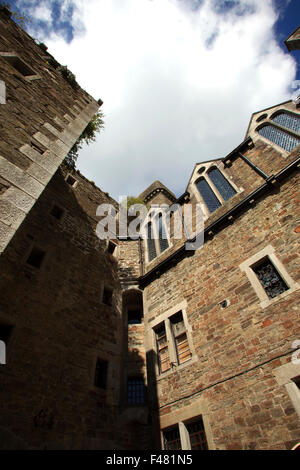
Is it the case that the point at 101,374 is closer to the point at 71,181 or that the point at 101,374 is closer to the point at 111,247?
the point at 111,247

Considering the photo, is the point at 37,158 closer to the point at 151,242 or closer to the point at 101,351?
the point at 101,351

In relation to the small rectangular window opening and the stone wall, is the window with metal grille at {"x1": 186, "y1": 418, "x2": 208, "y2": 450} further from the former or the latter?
the small rectangular window opening

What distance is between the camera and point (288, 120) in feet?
31.9

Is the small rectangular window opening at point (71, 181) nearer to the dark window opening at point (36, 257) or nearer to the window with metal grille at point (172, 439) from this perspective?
the dark window opening at point (36, 257)

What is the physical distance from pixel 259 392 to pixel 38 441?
4.74 m

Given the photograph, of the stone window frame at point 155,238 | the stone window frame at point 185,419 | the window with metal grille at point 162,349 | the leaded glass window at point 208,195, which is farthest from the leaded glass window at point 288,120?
the stone window frame at point 185,419

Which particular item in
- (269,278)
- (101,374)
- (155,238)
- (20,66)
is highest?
(155,238)

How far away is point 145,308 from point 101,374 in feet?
9.64

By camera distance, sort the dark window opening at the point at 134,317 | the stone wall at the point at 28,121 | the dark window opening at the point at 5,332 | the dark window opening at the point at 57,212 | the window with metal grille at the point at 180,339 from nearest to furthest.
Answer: the stone wall at the point at 28,121, the dark window opening at the point at 5,332, the window with metal grille at the point at 180,339, the dark window opening at the point at 57,212, the dark window opening at the point at 134,317

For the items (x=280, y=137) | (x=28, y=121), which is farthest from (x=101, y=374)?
(x=280, y=137)

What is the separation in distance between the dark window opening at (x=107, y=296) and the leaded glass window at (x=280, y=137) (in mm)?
8279

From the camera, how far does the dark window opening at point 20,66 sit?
6.21 metres

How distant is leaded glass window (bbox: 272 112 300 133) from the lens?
9005 millimetres

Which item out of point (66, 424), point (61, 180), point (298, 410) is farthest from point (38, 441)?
point (61, 180)
